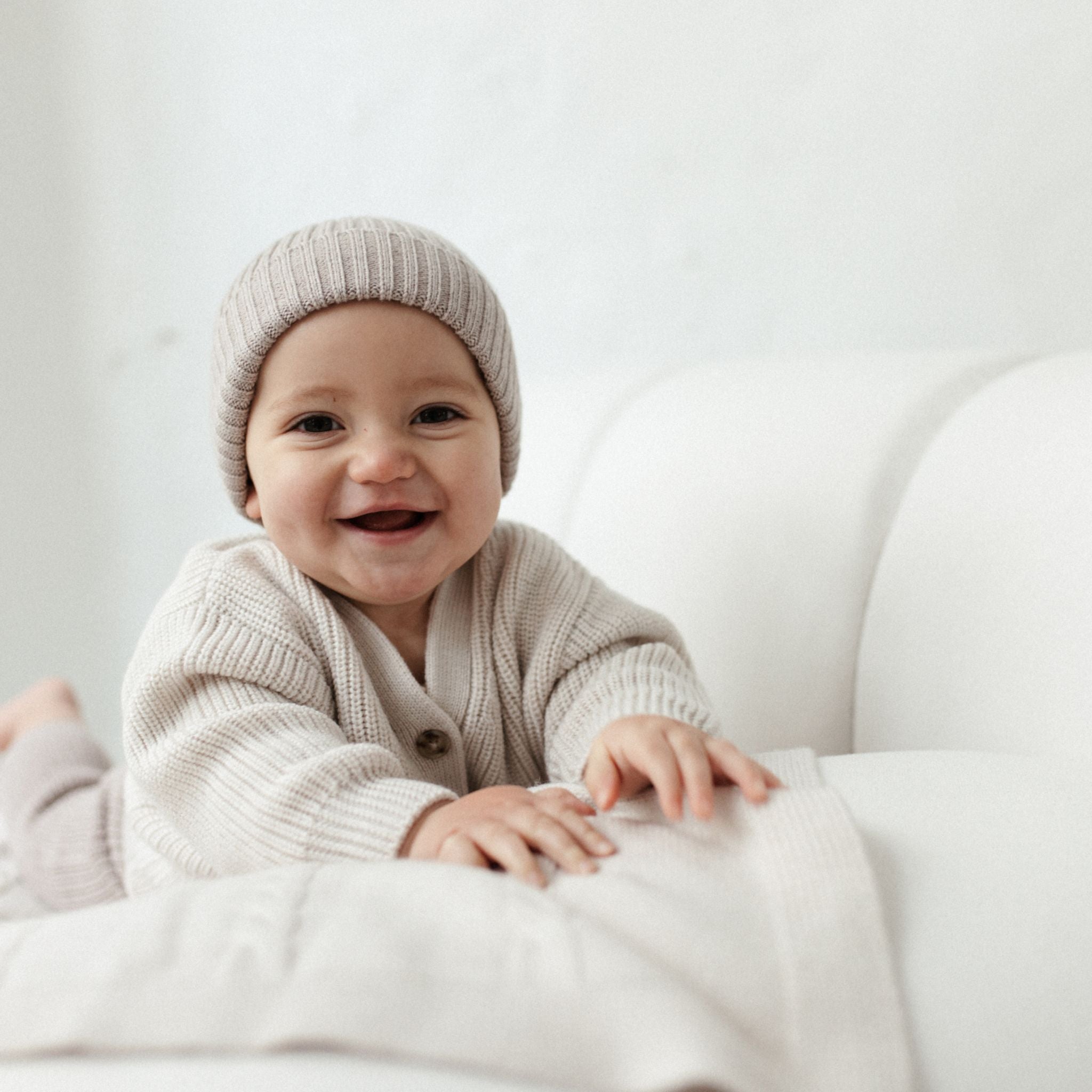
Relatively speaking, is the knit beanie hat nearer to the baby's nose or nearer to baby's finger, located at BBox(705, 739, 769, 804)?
the baby's nose

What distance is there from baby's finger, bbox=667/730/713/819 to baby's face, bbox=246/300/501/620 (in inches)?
12.0

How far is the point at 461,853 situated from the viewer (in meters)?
0.63

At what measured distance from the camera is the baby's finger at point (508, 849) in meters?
0.56

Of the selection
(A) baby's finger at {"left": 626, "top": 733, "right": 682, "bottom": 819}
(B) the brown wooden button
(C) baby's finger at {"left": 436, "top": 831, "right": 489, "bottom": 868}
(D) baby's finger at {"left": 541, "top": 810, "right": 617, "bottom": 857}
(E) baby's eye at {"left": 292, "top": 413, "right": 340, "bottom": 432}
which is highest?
(E) baby's eye at {"left": 292, "top": 413, "right": 340, "bottom": 432}

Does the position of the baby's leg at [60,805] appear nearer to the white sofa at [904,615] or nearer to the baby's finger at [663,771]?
the white sofa at [904,615]

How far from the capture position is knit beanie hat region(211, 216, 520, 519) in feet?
2.83

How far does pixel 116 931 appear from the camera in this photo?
47 centimetres

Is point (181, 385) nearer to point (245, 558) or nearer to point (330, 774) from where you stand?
point (245, 558)

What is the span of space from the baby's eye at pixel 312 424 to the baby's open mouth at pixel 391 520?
73mm

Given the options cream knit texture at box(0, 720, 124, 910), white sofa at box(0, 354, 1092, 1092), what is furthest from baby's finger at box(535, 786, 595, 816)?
cream knit texture at box(0, 720, 124, 910)

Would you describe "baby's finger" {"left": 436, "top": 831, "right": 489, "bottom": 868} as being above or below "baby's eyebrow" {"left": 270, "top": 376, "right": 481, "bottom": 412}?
below

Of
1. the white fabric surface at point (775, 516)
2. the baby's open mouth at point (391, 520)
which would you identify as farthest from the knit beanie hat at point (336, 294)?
the white fabric surface at point (775, 516)

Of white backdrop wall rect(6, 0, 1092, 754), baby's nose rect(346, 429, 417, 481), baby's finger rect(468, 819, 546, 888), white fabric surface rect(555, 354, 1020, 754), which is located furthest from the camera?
white backdrop wall rect(6, 0, 1092, 754)

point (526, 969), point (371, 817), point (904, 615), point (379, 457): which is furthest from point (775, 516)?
point (526, 969)
